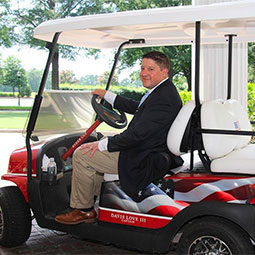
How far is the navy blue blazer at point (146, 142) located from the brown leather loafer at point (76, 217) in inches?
15.3

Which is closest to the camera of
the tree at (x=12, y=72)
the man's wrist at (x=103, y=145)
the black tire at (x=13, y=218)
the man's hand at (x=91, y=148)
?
the man's wrist at (x=103, y=145)

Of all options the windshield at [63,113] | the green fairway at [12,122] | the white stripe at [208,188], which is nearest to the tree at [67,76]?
the green fairway at [12,122]

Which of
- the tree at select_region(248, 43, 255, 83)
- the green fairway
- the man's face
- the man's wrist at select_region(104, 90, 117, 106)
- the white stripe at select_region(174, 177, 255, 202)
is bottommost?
the green fairway

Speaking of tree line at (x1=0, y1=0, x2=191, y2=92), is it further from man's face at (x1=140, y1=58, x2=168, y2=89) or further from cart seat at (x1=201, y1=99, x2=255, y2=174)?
cart seat at (x1=201, y1=99, x2=255, y2=174)

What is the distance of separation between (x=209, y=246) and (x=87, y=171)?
98 cm

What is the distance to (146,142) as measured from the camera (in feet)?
9.41

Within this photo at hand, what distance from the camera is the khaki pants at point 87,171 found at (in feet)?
10.2

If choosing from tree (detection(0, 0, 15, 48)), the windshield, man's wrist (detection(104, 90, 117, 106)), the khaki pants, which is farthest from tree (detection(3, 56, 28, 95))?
the khaki pants

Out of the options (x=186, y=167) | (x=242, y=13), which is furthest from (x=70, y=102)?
(x=242, y=13)

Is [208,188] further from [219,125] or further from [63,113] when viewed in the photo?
[63,113]

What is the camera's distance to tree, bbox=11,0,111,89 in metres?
21.1

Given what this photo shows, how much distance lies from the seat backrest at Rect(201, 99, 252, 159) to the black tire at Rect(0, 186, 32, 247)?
151cm

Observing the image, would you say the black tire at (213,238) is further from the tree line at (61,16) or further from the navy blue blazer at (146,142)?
the tree line at (61,16)

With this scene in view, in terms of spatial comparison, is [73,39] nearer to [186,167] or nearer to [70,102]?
[70,102]
